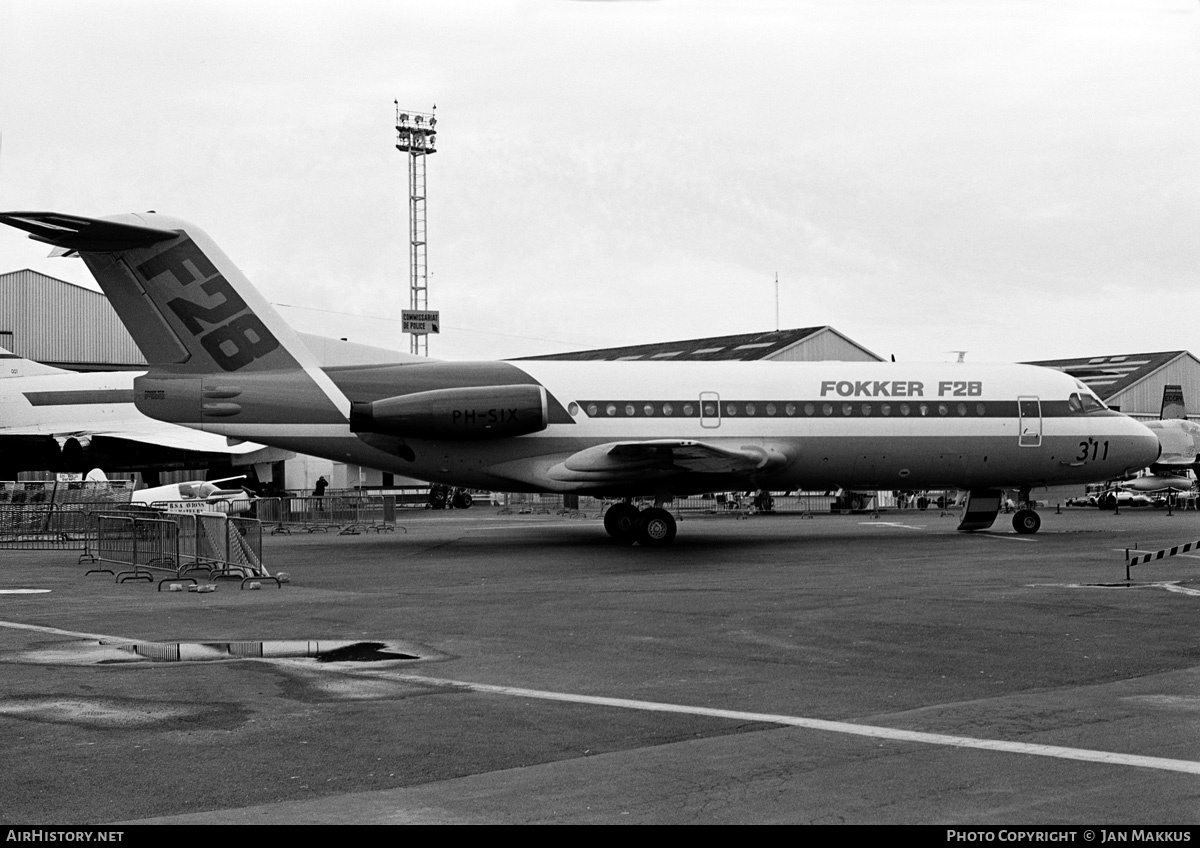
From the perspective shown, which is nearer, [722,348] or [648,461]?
[648,461]

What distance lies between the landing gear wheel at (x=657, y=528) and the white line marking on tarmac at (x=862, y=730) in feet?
49.7

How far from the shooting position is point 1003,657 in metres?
10.4

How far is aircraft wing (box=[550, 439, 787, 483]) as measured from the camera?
2275 cm

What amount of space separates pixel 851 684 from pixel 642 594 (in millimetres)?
6688

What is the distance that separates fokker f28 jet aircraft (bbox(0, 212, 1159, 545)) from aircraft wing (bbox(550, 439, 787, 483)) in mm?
42

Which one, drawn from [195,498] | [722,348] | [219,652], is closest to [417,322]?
[722,348]

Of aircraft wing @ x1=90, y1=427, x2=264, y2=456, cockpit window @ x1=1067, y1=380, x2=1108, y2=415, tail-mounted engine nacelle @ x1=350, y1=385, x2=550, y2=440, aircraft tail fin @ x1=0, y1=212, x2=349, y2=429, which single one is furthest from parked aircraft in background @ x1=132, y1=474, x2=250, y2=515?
cockpit window @ x1=1067, y1=380, x2=1108, y2=415

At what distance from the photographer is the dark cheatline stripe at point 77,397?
46844 mm

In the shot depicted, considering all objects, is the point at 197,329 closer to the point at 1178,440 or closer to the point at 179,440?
the point at 179,440

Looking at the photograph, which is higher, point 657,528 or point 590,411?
point 590,411

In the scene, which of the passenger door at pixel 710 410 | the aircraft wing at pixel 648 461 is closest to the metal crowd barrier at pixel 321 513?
the aircraft wing at pixel 648 461

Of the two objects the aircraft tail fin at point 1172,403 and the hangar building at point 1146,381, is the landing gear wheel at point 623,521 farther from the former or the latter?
the hangar building at point 1146,381

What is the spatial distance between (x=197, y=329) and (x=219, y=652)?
524 inches

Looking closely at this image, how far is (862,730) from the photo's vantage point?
7.57 m
